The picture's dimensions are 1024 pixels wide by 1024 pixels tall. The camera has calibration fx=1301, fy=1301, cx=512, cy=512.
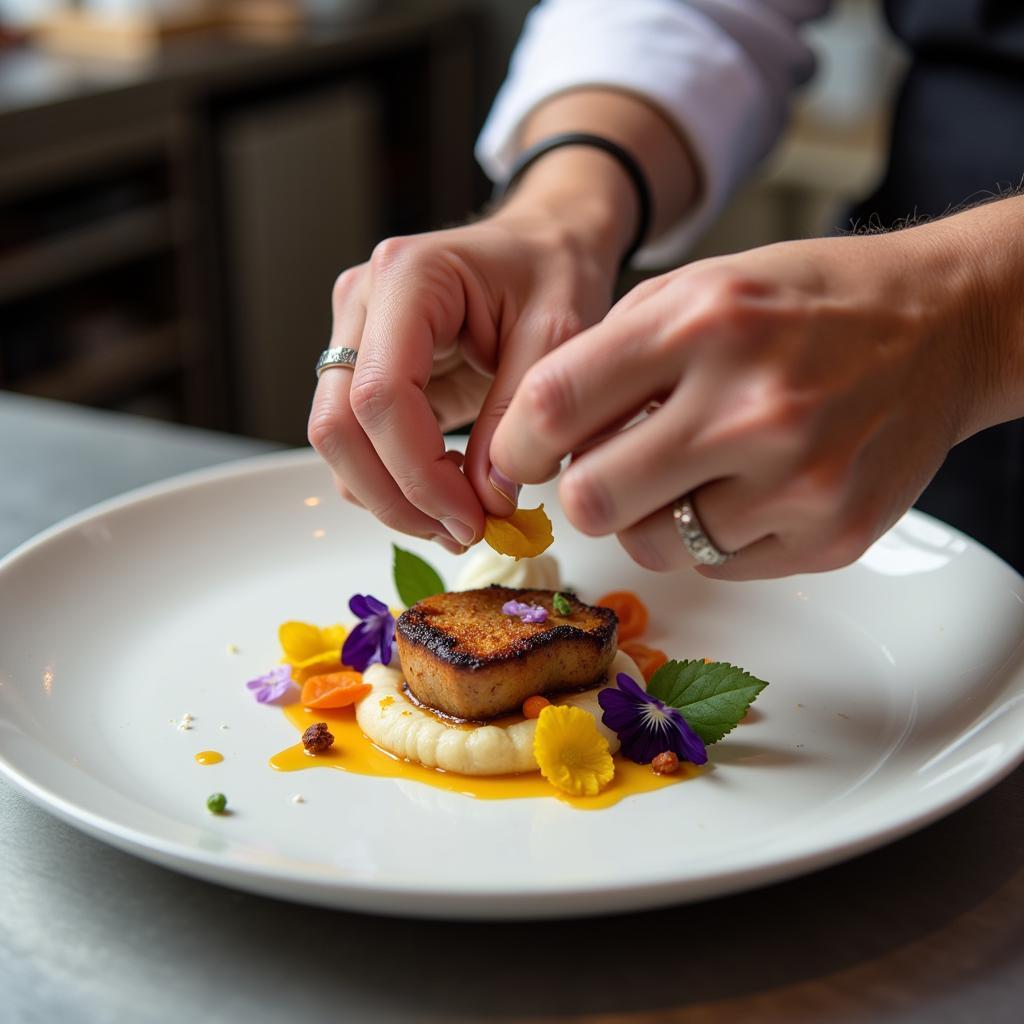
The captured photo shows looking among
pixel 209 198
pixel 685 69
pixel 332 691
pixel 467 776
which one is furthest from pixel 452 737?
pixel 209 198

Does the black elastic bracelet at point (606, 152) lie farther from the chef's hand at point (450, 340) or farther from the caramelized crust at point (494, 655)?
the caramelized crust at point (494, 655)

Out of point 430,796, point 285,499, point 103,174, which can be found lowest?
point 103,174

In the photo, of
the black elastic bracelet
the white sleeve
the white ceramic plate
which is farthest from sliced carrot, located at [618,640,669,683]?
the white sleeve

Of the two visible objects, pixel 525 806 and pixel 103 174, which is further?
pixel 103 174

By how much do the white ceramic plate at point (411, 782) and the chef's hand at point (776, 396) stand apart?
0.58 ft

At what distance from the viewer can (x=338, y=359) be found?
1.14m

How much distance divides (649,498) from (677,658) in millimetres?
370

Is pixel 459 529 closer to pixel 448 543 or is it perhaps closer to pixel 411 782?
pixel 448 543

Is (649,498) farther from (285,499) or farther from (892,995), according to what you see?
(285,499)

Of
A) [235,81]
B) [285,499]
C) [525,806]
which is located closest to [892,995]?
[525,806]

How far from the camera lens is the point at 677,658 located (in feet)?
3.96

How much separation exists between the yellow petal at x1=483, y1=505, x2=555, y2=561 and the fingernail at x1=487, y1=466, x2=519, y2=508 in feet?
0.06

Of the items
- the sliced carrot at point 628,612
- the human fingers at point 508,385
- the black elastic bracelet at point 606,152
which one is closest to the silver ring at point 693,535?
the human fingers at point 508,385

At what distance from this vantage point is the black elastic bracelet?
1.55 m
